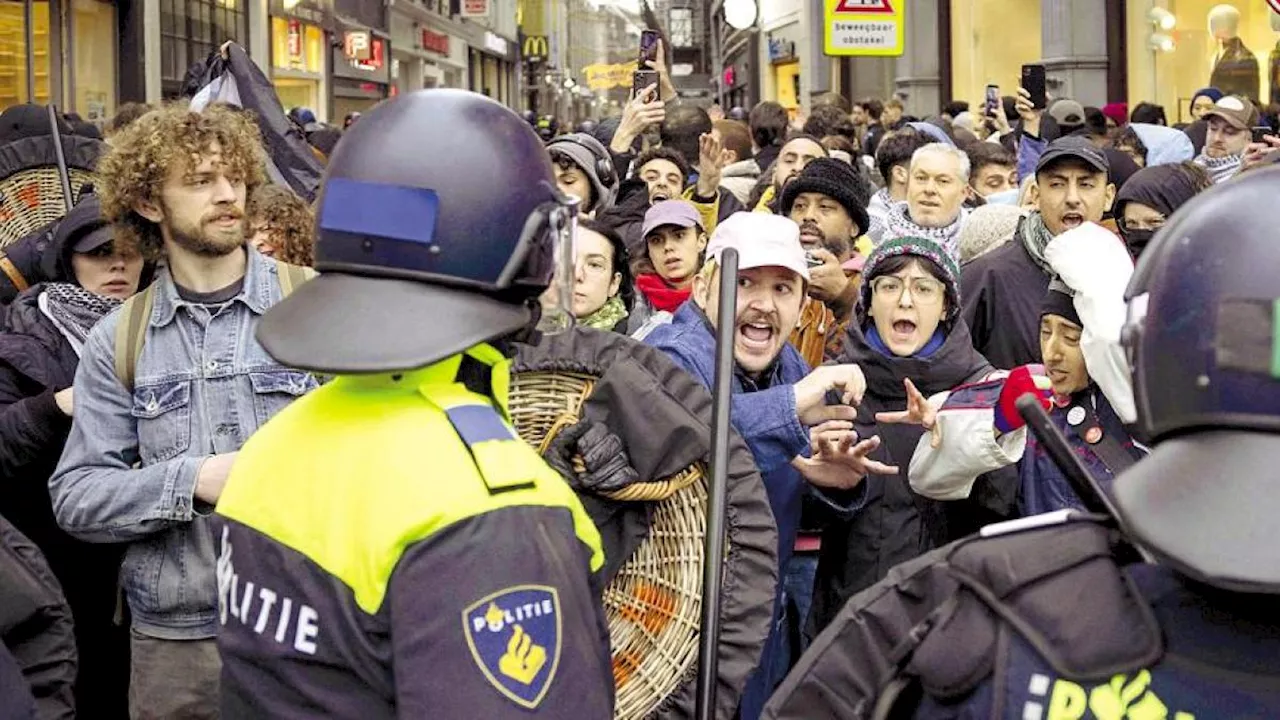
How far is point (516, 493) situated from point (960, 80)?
22.0 m

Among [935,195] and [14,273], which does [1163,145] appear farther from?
[14,273]

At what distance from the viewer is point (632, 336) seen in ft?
15.7

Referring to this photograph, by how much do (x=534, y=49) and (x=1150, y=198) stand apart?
69.3 meters

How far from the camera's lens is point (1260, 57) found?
15.7 meters

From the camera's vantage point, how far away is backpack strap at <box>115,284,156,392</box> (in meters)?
3.91

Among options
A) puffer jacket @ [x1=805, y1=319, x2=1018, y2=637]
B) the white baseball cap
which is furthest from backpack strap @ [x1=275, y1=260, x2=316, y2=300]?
puffer jacket @ [x1=805, y1=319, x2=1018, y2=637]

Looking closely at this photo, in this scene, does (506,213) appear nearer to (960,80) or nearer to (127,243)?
(127,243)

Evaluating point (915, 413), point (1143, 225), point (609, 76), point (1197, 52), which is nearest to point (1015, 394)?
point (915, 413)

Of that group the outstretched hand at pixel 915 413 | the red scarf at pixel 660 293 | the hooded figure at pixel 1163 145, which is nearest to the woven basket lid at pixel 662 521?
the outstretched hand at pixel 915 413

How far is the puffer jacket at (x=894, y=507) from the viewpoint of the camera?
4324mm

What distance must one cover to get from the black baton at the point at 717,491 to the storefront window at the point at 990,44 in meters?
17.9

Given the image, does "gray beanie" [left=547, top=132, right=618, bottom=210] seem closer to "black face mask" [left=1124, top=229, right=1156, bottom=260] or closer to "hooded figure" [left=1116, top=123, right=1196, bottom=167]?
"black face mask" [left=1124, top=229, right=1156, bottom=260]

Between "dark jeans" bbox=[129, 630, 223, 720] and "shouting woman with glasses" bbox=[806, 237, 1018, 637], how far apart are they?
60.4 inches

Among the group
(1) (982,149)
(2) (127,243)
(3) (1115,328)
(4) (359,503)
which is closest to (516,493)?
(4) (359,503)
